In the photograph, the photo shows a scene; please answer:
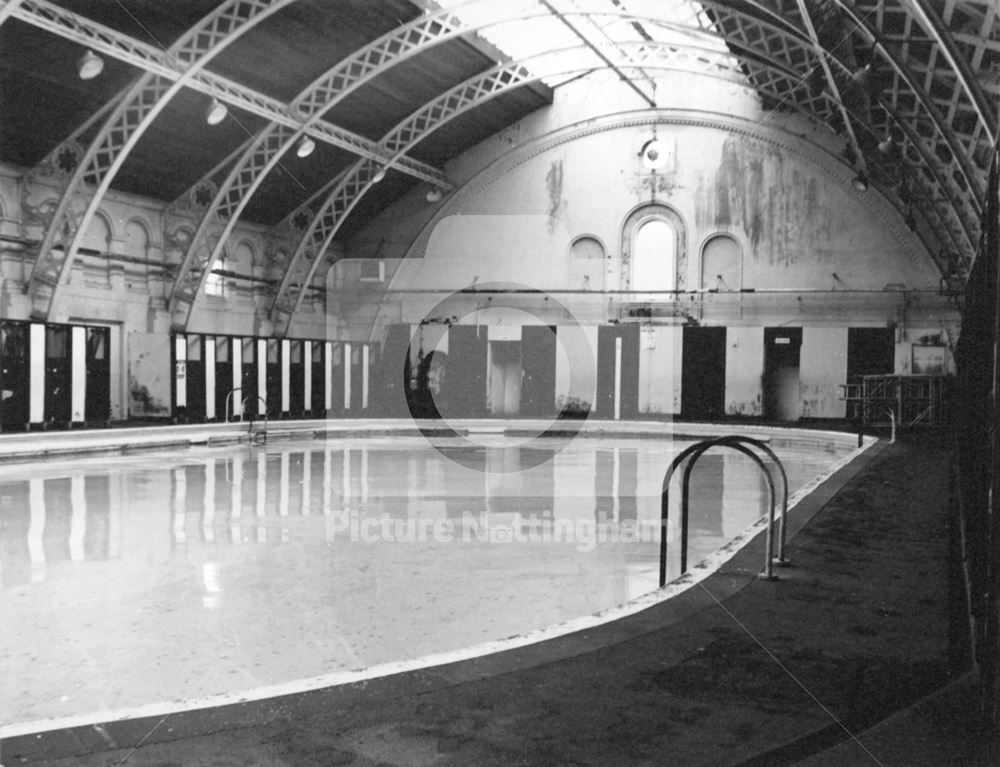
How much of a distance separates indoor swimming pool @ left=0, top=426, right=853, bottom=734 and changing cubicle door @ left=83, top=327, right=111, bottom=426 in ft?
14.2

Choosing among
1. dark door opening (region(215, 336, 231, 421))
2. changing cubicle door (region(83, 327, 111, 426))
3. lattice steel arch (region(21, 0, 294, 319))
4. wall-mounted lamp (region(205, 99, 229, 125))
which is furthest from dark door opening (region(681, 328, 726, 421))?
changing cubicle door (region(83, 327, 111, 426))

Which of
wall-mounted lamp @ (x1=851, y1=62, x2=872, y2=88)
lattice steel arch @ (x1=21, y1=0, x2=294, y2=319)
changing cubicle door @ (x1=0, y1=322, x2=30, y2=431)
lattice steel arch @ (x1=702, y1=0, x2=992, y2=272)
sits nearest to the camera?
lattice steel arch @ (x1=702, y1=0, x2=992, y2=272)

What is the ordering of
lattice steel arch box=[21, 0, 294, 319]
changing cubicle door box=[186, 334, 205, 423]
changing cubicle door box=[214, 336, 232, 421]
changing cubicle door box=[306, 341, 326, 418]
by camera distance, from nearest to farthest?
lattice steel arch box=[21, 0, 294, 319]
changing cubicle door box=[186, 334, 205, 423]
changing cubicle door box=[214, 336, 232, 421]
changing cubicle door box=[306, 341, 326, 418]

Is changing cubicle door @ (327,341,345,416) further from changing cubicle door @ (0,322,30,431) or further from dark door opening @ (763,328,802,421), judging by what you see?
dark door opening @ (763,328,802,421)

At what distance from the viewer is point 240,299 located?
22984mm

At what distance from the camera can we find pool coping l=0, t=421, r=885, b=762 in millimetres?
2809

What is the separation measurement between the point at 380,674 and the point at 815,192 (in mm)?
22154

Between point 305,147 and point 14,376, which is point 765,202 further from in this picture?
point 14,376

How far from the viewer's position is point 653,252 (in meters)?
24.2

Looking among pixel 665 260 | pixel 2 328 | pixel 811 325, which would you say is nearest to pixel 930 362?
pixel 811 325

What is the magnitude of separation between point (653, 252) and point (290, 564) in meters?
19.1

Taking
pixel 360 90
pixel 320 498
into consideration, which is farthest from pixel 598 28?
pixel 320 498

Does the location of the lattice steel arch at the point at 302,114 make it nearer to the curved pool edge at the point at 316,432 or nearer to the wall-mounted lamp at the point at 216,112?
the wall-mounted lamp at the point at 216,112

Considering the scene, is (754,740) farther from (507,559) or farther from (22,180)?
(22,180)
